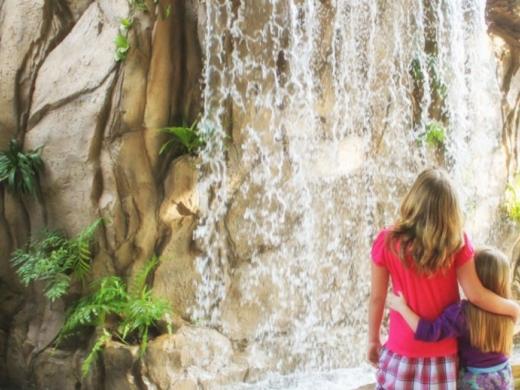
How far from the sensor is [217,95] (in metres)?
5.75

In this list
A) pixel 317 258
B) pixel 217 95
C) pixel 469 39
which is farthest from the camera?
pixel 469 39

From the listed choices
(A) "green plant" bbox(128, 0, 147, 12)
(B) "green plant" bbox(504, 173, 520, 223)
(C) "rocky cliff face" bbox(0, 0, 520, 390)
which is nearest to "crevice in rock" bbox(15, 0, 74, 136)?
(C) "rocky cliff face" bbox(0, 0, 520, 390)

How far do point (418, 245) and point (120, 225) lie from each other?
361 centimetres

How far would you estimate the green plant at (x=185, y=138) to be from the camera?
5535 millimetres

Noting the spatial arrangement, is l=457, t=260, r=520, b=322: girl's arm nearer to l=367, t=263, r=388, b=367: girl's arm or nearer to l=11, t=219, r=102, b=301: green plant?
l=367, t=263, r=388, b=367: girl's arm

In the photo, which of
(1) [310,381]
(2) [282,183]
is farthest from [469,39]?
(1) [310,381]

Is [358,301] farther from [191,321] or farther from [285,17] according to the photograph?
[285,17]

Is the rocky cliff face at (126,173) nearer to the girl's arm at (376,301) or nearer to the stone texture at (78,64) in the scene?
the stone texture at (78,64)

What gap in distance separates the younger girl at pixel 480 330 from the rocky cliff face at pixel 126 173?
314 centimetres

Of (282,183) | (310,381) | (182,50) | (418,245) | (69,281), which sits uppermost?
(182,50)

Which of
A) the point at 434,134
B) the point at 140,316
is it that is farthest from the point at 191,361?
the point at 434,134

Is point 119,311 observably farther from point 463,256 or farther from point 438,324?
point 463,256

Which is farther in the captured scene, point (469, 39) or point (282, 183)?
point (469, 39)

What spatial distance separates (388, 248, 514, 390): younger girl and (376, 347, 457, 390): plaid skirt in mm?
94
